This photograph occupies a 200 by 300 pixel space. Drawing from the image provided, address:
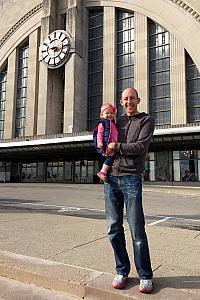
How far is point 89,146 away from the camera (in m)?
33.8

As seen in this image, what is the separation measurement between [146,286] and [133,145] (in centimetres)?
144

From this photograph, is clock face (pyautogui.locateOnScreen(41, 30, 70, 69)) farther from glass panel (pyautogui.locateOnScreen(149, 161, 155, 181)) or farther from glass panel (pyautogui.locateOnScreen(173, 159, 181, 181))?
glass panel (pyautogui.locateOnScreen(173, 159, 181, 181))

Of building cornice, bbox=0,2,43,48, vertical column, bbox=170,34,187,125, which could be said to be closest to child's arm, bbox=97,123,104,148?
vertical column, bbox=170,34,187,125

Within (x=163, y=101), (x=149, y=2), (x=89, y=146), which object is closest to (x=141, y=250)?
(x=89, y=146)

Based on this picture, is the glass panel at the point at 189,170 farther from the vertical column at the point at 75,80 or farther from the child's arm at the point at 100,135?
the child's arm at the point at 100,135

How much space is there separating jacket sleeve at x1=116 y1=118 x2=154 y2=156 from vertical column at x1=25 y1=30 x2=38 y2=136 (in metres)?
44.4

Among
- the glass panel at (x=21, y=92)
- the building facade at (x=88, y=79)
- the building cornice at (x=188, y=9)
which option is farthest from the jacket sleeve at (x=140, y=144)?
the glass panel at (x=21, y=92)

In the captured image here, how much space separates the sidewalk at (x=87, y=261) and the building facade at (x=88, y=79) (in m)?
25.0

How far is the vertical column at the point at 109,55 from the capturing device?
42312mm

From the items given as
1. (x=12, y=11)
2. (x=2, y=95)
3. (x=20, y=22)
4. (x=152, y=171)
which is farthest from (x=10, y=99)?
(x=152, y=171)

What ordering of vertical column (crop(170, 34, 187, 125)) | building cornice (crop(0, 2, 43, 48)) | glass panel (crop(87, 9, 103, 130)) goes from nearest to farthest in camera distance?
vertical column (crop(170, 34, 187, 125)) < glass panel (crop(87, 9, 103, 130)) < building cornice (crop(0, 2, 43, 48))

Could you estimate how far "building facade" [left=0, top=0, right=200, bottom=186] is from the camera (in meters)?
36.4

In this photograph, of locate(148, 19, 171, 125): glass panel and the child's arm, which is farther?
locate(148, 19, 171, 125): glass panel

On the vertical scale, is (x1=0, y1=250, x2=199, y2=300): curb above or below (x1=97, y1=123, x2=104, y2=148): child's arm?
below
